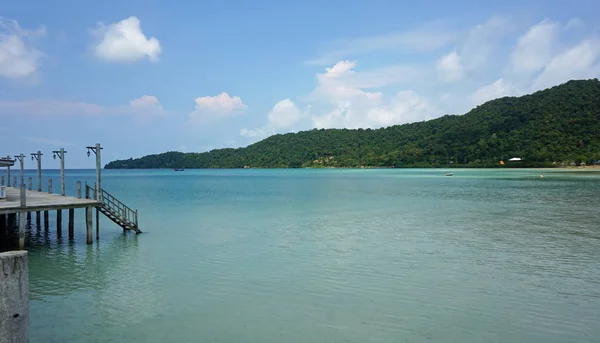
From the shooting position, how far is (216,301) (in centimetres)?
1052

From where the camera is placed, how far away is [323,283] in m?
12.0

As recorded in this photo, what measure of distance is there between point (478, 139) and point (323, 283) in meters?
119

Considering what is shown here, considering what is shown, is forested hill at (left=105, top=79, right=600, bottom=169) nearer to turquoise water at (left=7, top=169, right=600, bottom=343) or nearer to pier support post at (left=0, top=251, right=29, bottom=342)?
turquoise water at (left=7, top=169, right=600, bottom=343)

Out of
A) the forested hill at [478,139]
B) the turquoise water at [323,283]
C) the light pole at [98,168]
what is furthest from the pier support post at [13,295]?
the forested hill at [478,139]

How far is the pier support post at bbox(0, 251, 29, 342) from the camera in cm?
505

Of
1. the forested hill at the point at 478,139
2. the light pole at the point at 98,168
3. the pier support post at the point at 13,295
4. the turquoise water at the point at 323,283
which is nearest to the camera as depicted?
the pier support post at the point at 13,295

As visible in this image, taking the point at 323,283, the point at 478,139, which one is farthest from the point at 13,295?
the point at 478,139

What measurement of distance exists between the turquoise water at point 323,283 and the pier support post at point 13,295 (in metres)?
3.22

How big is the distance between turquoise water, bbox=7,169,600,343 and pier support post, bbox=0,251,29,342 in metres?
3.22

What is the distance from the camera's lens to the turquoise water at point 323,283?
8.70 meters

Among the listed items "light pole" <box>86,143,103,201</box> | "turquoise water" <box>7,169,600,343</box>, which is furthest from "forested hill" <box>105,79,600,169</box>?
"light pole" <box>86,143,103,201</box>

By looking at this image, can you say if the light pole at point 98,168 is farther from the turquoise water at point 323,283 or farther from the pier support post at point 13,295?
the pier support post at point 13,295

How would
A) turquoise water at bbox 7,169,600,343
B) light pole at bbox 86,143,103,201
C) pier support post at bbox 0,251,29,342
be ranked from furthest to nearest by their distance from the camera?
1. light pole at bbox 86,143,103,201
2. turquoise water at bbox 7,169,600,343
3. pier support post at bbox 0,251,29,342

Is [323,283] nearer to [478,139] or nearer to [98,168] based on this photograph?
[98,168]
